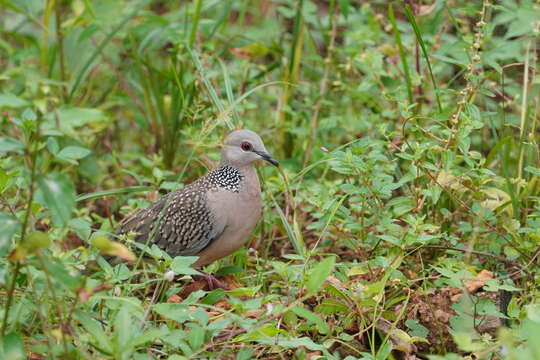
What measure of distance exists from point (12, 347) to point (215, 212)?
5.06ft

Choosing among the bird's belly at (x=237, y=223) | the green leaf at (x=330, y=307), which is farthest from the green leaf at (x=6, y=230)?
the bird's belly at (x=237, y=223)

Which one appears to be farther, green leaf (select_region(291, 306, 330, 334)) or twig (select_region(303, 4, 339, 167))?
twig (select_region(303, 4, 339, 167))

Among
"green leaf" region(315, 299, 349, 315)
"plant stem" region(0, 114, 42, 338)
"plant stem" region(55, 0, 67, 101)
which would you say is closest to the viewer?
"plant stem" region(0, 114, 42, 338)

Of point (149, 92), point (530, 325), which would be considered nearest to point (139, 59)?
point (149, 92)

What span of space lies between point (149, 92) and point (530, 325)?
344 centimetres

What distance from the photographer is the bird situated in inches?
153

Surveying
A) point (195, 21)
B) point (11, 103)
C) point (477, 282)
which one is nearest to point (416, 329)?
point (477, 282)

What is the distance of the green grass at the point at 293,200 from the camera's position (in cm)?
259

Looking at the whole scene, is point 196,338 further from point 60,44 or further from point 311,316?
point 60,44

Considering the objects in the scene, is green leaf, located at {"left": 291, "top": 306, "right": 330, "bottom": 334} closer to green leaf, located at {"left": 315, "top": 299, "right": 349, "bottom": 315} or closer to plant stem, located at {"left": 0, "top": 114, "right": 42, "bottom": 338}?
green leaf, located at {"left": 315, "top": 299, "right": 349, "bottom": 315}

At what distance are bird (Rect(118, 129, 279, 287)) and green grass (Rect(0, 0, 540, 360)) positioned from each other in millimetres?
116

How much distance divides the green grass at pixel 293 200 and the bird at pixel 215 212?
0.38 ft

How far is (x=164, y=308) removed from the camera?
270 cm

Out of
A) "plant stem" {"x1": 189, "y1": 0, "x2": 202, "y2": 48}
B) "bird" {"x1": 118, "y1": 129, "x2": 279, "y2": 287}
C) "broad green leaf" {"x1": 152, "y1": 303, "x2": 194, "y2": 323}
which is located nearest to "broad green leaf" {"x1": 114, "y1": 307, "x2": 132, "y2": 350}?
"broad green leaf" {"x1": 152, "y1": 303, "x2": 194, "y2": 323}
